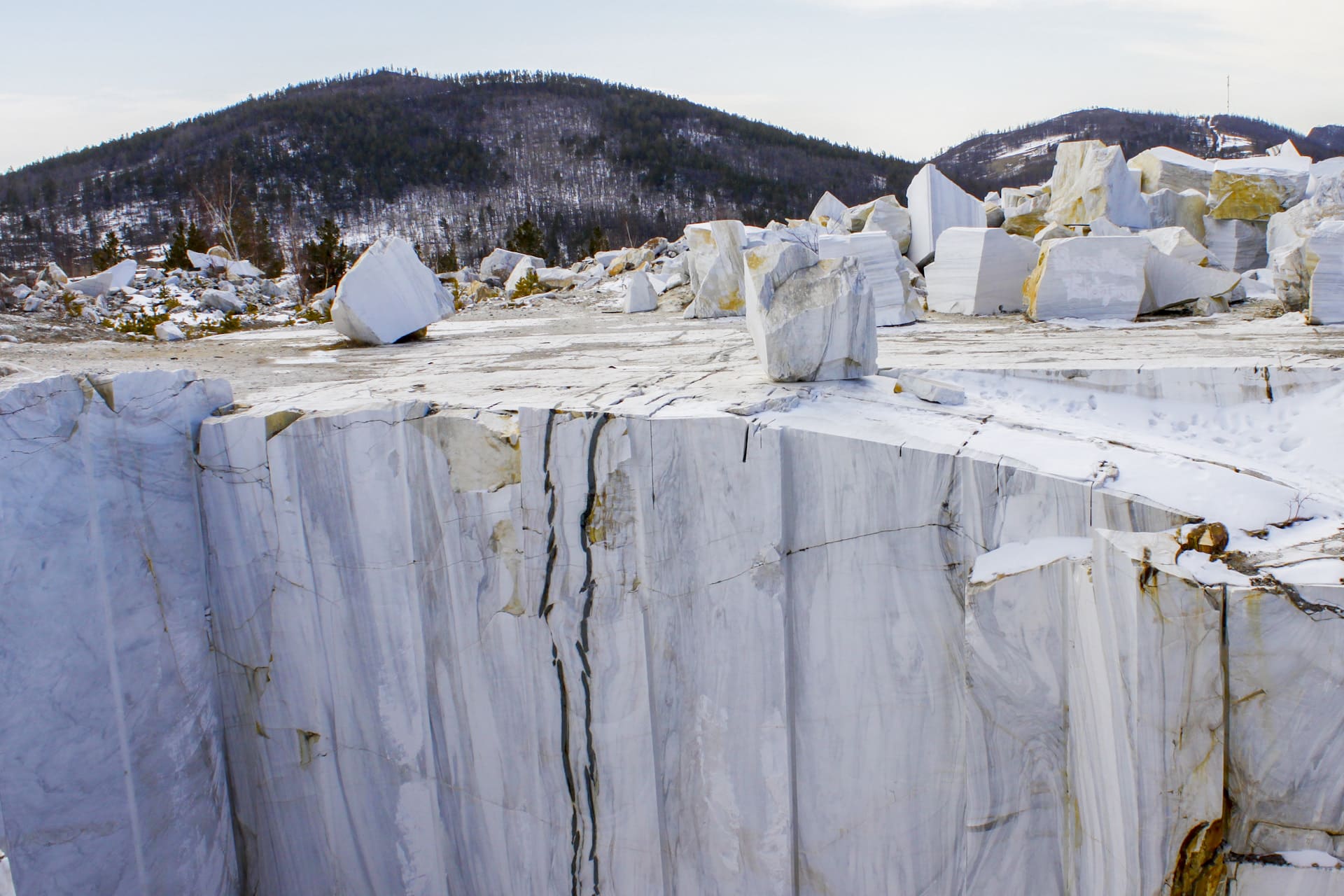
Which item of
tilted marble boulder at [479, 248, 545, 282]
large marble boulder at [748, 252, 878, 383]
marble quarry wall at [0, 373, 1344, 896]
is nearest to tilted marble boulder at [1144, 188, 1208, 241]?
large marble boulder at [748, 252, 878, 383]

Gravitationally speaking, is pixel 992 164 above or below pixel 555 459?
above

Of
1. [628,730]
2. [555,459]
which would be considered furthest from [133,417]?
[628,730]

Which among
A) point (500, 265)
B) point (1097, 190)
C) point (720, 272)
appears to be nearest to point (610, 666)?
point (720, 272)

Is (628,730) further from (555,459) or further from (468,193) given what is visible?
(468,193)

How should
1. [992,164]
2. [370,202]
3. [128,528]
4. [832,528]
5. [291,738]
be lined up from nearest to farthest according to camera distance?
1. [832,528]
2. [128,528]
3. [291,738]
4. [992,164]
5. [370,202]

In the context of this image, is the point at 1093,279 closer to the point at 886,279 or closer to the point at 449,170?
the point at 886,279

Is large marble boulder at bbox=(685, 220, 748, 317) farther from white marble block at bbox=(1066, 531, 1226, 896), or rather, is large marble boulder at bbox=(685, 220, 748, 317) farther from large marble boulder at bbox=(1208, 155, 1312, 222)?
white marble block at bbox=(1066, 531, 1226, 896)
